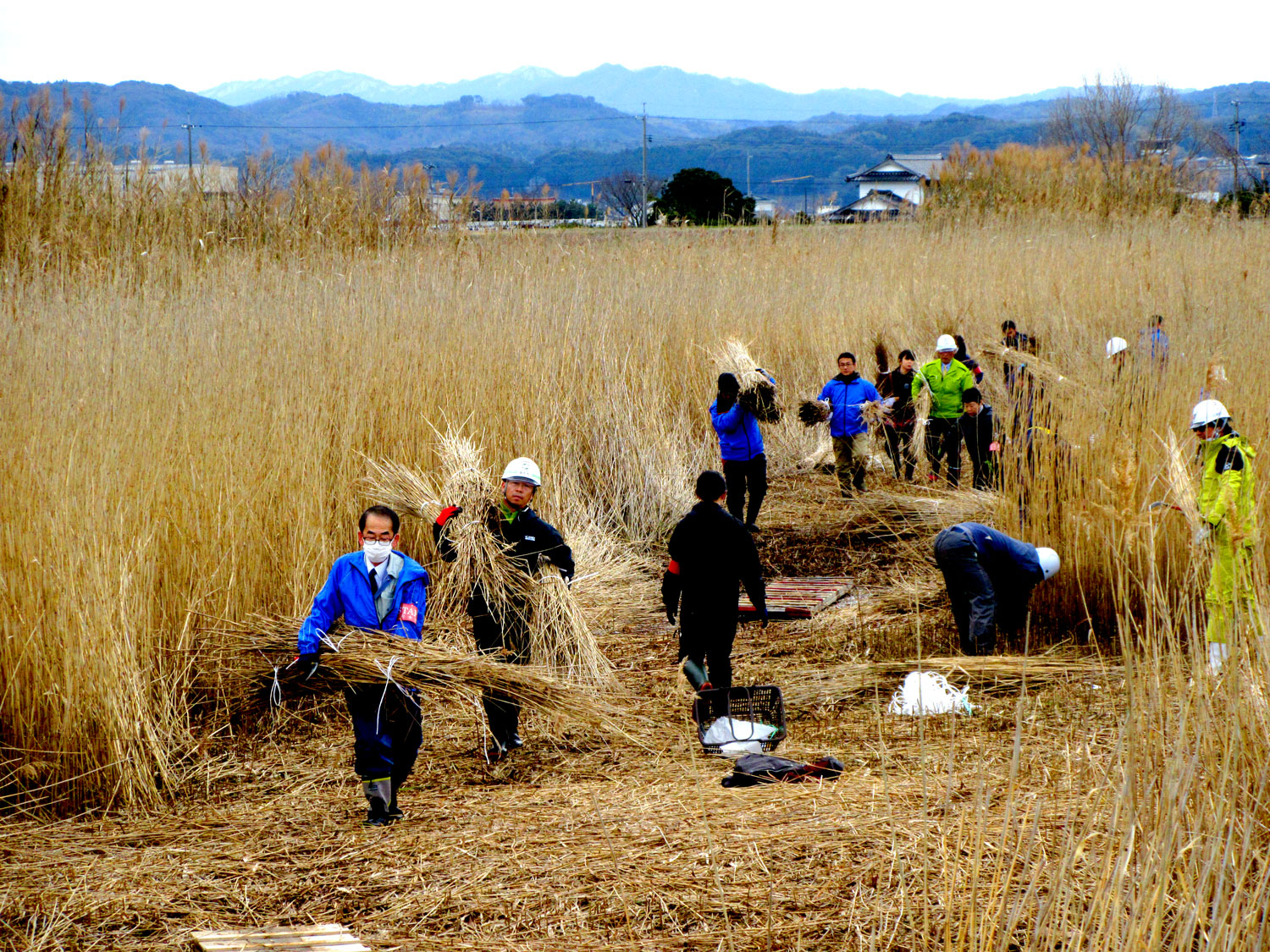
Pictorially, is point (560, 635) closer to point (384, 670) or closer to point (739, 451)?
point (384, 670)

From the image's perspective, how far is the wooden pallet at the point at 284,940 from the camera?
3.17m

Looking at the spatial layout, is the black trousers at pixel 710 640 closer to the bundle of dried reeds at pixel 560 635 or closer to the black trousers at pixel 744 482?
the bundle of dried reeds at pixel 560 635

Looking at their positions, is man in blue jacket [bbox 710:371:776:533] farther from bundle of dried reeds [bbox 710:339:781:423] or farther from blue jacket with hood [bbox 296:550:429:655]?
blue jacket with hood [bbox 296:550:429:655]

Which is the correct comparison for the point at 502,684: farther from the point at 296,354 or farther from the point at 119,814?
the point at 296,354

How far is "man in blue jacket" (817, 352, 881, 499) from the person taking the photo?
10.2 meters

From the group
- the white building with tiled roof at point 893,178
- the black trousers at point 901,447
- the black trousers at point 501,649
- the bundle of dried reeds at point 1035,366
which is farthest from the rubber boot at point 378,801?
the white building with tiled roof at point 893,178

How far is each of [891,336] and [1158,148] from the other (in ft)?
53.2

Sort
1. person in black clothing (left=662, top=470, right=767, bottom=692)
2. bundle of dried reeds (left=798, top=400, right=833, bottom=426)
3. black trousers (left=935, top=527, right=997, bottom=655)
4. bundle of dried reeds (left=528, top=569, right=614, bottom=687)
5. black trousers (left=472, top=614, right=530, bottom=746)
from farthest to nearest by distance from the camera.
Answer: bundle of dried reeds (left=798, top=400, right=833, bottom=426)
black trousers (left=935, top=527, right=997, bottom=655)
person in black clothing (left=662, top=470, right=767, bottom=692)
bundle of dried reeds (left=528, top=569, right=614, bottom=687)
black trousers (left=472, top=614, right=530, bottom=746)

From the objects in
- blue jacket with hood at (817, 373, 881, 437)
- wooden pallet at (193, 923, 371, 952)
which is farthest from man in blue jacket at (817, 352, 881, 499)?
wooden pallet at (193, 923, 371, 952)

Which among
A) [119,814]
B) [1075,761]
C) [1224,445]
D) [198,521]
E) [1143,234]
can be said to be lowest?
[119,814]

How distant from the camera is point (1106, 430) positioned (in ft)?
22.8

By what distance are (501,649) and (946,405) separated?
266 inches

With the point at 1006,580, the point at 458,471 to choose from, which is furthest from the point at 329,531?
the point at 1006,580

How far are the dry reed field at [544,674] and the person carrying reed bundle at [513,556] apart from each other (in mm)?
405
